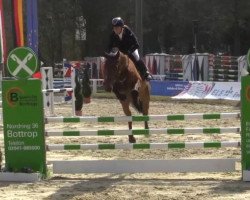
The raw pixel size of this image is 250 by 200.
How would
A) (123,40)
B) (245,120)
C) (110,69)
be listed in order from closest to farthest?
(245,120) → (110,69) → (123,40)

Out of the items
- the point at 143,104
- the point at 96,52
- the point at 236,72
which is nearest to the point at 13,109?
the point at 143,104

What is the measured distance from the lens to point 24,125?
9914mm

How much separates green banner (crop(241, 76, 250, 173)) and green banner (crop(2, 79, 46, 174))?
9.88 feet

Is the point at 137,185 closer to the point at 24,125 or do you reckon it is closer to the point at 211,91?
the point at 24,125

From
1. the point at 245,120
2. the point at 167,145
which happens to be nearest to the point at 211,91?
the point at 167,145

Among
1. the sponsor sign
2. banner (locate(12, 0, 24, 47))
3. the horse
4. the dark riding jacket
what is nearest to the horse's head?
the horse

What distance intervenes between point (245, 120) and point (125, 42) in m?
4.30

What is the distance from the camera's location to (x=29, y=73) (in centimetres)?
990

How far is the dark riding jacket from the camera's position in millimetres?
12695

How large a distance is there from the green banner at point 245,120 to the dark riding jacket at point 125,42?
396cm

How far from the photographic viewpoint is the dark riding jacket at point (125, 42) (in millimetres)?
12695

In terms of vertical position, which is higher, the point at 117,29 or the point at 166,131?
the point at 117,29

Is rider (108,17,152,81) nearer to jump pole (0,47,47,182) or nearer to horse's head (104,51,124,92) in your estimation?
horse's head (104,51,124,92)

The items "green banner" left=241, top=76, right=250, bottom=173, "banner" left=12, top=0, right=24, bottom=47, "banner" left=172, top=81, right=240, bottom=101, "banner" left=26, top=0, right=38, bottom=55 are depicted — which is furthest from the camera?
"banner" left=172, top=81, right=240, bottom=101
